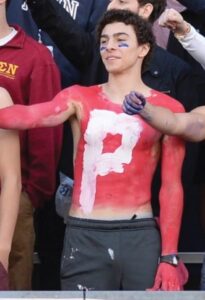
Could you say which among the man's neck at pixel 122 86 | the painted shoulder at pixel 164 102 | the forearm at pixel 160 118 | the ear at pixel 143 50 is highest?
the ear at pixel 143 50

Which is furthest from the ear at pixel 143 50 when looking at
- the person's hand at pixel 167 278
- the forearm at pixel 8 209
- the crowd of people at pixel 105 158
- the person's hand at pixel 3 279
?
the person's hand at pixel 3 279

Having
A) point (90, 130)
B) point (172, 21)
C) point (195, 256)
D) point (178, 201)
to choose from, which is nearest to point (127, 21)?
point (172, 21)

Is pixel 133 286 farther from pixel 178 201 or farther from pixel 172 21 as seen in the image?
pixel 172 21

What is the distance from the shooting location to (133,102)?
313cm

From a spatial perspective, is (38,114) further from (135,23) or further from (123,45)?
(135,23)

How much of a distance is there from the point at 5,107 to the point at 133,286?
826mm

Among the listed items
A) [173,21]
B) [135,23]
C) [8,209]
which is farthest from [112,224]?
[173,21]

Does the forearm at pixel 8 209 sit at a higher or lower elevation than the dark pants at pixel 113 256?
higher

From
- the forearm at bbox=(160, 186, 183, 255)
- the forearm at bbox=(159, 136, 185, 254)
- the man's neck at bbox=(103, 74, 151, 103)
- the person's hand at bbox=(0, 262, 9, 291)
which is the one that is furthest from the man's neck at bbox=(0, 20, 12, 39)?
the person's hand at bbox=(0, 262, 9, 291)

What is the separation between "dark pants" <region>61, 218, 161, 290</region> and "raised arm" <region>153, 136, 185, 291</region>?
62 mm

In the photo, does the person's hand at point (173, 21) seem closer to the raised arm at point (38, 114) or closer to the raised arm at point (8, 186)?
the raised arm at point (38, 114)

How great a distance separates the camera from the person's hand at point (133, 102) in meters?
3.12

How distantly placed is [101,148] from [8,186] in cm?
38

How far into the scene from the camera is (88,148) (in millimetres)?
3492
